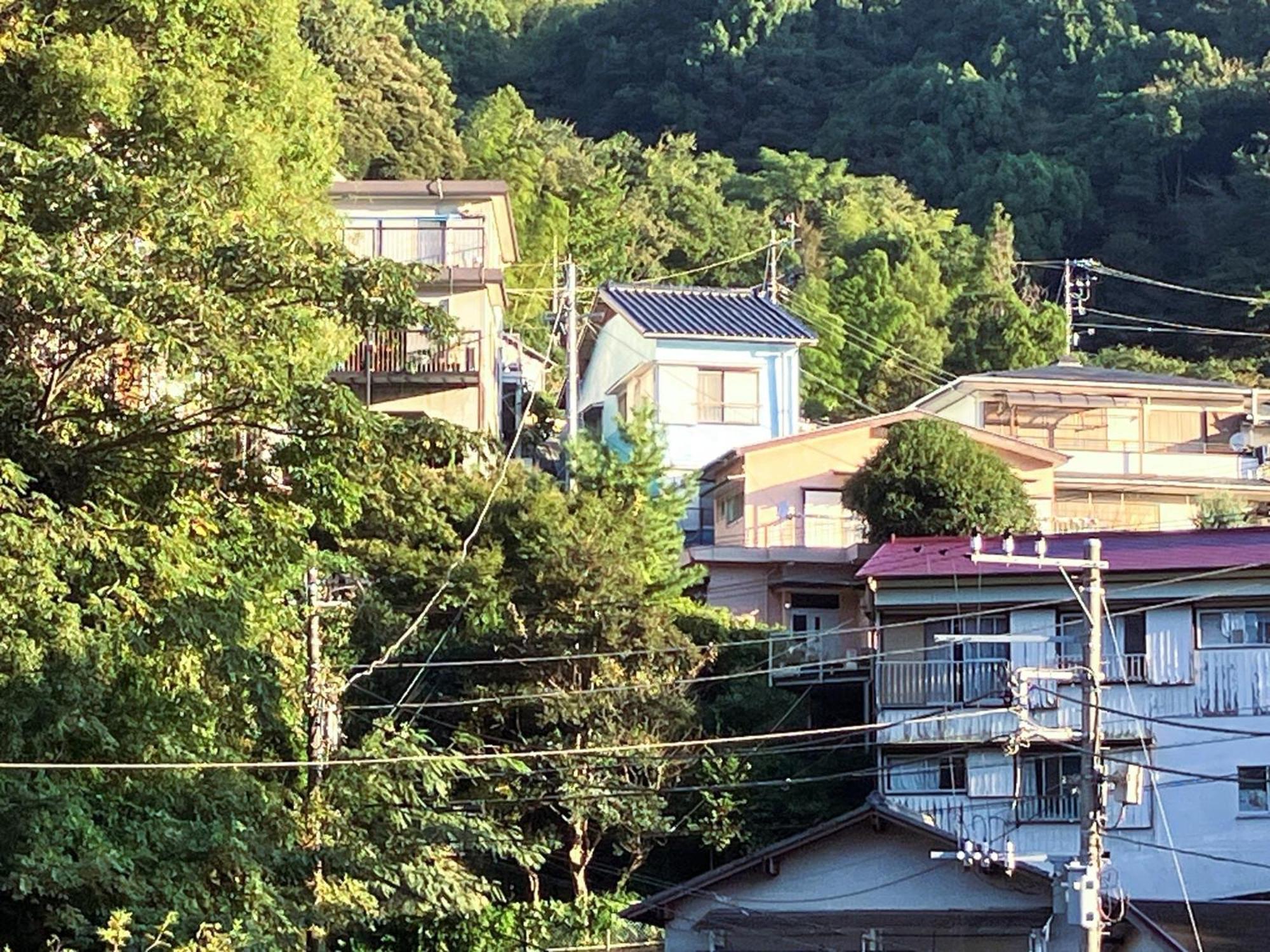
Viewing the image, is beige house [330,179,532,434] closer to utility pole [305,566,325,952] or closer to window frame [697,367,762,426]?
window frame [697,367,762,426]

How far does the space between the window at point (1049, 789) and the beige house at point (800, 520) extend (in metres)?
4.35

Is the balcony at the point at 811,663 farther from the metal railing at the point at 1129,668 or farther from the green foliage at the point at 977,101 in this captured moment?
the green foliage at the point at 977,101

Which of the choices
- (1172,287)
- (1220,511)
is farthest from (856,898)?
(1172,287)

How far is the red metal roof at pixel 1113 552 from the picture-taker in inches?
974

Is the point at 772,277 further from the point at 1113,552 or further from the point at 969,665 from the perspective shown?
the point at 969,665

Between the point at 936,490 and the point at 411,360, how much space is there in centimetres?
872

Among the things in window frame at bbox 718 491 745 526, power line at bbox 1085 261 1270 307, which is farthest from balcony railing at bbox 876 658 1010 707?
power line at bbox 1085 261 1270 307

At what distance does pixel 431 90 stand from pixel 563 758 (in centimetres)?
3195

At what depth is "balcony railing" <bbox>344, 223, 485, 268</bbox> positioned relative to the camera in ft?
103

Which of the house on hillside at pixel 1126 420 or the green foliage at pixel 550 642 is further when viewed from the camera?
Answer: the house on hillside at pixel 1126 420

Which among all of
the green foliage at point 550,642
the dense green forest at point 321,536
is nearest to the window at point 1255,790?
A: the dense green forest at point 321,536

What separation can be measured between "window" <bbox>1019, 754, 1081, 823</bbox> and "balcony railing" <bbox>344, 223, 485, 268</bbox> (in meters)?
12.8

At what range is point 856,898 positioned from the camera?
2247 cm

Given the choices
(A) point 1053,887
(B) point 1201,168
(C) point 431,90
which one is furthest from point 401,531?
(B) point 1201,168
